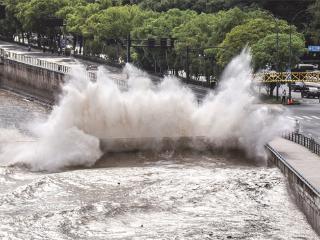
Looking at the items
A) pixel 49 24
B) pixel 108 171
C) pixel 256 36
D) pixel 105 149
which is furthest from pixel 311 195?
pixel 49 24

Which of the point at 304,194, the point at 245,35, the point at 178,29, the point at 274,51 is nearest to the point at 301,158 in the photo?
the point at 304,194

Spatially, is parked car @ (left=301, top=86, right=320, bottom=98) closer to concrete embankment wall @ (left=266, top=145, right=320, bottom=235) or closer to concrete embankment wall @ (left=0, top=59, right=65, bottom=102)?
concrete embankment wall @ (left=0, top=59, right=65, bottom=102)

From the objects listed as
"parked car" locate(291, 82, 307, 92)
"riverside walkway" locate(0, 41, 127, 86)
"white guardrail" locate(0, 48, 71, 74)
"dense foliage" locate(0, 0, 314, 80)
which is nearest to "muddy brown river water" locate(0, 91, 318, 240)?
"dense foliage" locate(0, 0, 314, 80)

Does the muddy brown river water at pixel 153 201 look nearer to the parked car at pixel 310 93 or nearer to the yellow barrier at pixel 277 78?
the yellow barrier at pixel 277 78

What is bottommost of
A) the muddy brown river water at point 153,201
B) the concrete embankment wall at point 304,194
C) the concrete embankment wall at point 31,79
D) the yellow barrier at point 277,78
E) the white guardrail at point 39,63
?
the concrete embankment wall at point 31,79

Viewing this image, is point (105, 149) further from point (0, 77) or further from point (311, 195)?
point (0, 77)

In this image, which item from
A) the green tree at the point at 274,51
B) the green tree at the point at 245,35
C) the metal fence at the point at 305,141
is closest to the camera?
the metal fence at the point at 305,141

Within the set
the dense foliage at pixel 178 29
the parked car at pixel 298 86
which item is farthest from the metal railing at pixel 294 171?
the parked car at pixel 298 86
